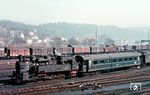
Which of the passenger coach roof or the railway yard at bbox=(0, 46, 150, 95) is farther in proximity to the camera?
the passenger coach roof

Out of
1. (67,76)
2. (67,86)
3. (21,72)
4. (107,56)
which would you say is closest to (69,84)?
(67,86)

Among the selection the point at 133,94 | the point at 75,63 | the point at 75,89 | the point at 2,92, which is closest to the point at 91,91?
the point at 75,89

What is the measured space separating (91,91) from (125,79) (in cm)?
1079

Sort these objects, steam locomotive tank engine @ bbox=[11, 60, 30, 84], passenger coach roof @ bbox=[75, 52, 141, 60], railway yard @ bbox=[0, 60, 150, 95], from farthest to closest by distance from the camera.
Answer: passenger coach roof @ bbox=[75, 52, 141, 60], steam locomotive tank engine @ bbox=[11, 60, 30, 84], railway yard @ bbox=[0, 60, 150, 95]

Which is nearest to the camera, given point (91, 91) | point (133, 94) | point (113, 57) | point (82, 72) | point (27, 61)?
point (133, 94)

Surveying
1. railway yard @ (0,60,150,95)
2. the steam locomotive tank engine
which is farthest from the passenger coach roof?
the steam locomotive tank engine

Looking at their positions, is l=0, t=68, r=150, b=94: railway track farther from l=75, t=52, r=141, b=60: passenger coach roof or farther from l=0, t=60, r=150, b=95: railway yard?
l=75, t=52, r=141, b=60: passenger coach roof

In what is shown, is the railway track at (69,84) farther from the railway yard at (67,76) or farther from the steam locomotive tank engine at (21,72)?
the steam locomotive tank engine at (21,72)

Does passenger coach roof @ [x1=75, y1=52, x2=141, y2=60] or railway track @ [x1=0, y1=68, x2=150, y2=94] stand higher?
passenger coach roof @ [x1=75, y1=52, x2=141, y2=60]

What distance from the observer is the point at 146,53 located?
63719mm

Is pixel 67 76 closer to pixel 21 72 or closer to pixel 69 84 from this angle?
pixel 69 84

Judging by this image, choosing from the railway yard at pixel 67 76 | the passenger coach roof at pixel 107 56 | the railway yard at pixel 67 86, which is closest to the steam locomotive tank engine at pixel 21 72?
the railway yard at pixel 67 76

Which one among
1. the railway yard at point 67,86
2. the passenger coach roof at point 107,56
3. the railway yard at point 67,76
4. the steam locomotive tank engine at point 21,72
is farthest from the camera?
the passenger coach roof at point 107,56

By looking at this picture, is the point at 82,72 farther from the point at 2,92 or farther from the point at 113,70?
the point at 2,92
